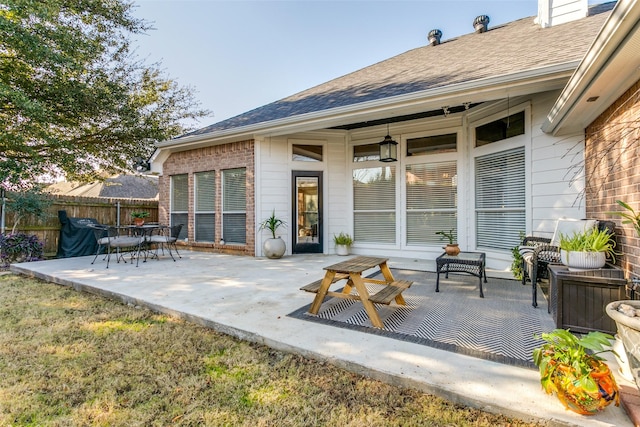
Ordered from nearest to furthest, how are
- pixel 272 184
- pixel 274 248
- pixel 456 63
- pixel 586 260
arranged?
pixel 586 260, pixel 456 63, pixel 274 248, pixel 272 184

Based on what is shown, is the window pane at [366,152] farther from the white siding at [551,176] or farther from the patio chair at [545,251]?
the patio chair at [545,251]

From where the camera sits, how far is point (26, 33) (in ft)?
21.2

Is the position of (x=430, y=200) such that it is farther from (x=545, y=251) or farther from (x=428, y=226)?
(x=545, y=251)

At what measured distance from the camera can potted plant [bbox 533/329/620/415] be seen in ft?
5.00

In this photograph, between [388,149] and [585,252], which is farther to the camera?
[388,149]

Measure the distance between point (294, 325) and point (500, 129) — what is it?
193 inches

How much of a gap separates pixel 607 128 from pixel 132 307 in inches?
222

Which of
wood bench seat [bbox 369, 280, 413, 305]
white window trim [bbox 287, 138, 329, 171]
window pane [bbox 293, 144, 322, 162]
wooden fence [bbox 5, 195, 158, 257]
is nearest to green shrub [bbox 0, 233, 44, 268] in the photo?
wooden fence [bbox 5, 195, 158, 257]

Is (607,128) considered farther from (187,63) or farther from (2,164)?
(187,63)

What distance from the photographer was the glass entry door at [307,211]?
24.4 feet

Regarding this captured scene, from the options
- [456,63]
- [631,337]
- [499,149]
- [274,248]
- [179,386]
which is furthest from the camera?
[274,248]

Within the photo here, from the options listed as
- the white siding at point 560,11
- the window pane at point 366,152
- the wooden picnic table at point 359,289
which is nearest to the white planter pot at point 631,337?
the wooden picnic table at point 359,289

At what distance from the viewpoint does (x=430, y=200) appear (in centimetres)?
655

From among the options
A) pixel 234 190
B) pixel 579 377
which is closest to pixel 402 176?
pixel 234 190
